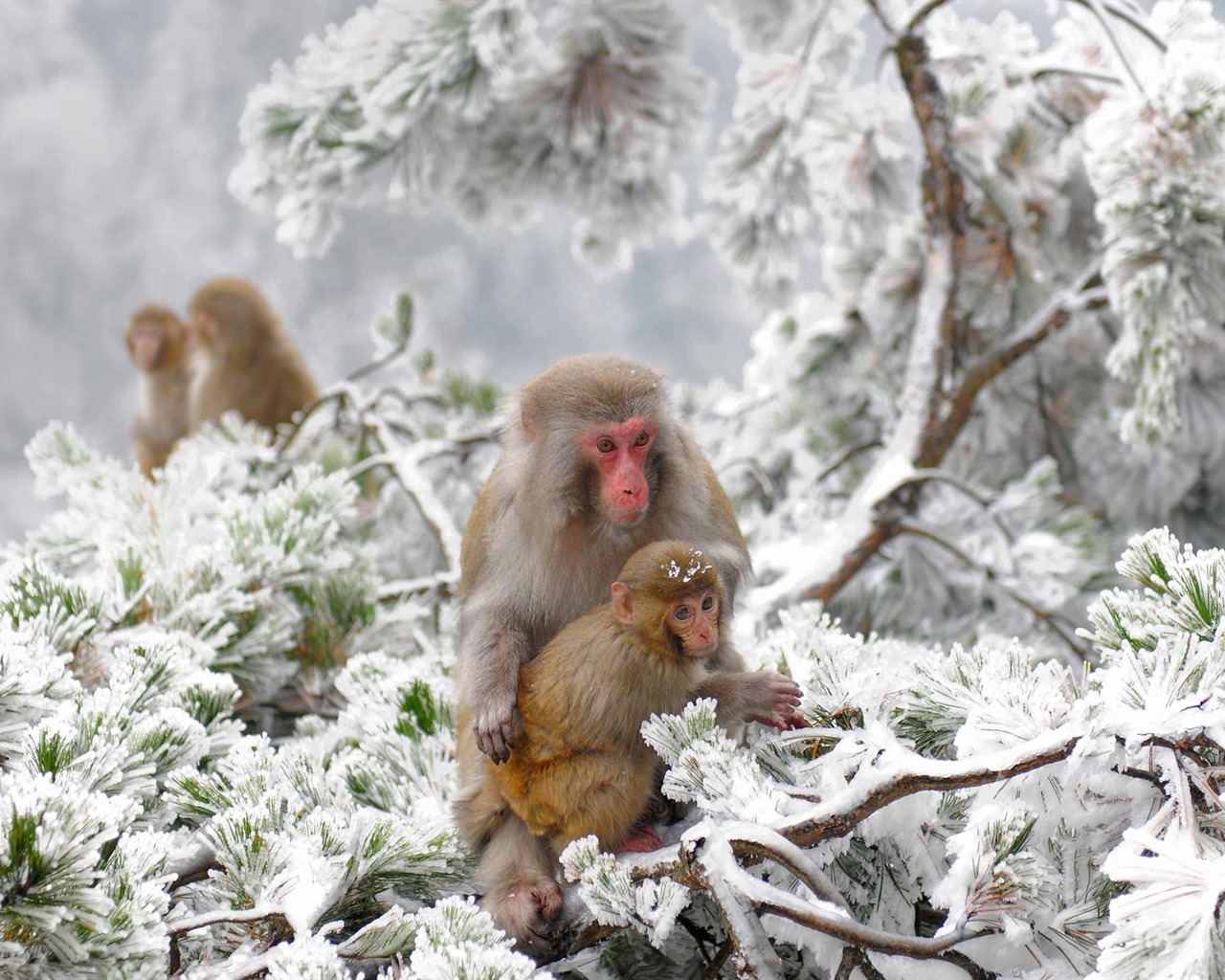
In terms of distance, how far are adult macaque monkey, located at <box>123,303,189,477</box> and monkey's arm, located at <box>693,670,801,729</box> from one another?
4.00 m

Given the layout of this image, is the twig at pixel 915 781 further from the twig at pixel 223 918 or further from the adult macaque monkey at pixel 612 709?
the twig at pixel 223 918

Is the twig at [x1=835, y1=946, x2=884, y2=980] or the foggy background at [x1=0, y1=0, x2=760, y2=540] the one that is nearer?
the twig at [x1=835, y1=946, x2=884, y2=980]

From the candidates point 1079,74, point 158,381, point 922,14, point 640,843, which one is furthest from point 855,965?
point 158,381

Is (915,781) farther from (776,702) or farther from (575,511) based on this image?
(575,511)

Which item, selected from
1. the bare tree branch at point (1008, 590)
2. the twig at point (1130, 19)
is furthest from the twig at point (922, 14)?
the bare tree branch at point (1008, 590)

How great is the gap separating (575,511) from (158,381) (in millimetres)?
3932

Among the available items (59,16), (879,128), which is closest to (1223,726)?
(879,128)

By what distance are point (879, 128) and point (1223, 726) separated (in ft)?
6.46

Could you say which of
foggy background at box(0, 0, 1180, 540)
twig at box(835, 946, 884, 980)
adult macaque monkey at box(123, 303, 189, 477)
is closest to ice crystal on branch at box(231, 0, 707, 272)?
twig at box(835, 946, 884, 980)

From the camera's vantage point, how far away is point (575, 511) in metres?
1.35

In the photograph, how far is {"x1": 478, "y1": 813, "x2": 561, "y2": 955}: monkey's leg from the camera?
1.12 meters

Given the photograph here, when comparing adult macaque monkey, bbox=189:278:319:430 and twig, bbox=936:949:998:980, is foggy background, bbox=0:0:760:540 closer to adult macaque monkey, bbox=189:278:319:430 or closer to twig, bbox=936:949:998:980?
adult macaque monkey, bbox=189:278:319:430

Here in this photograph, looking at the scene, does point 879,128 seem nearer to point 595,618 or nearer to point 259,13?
point 595,618

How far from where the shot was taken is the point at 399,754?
146 centimetres
